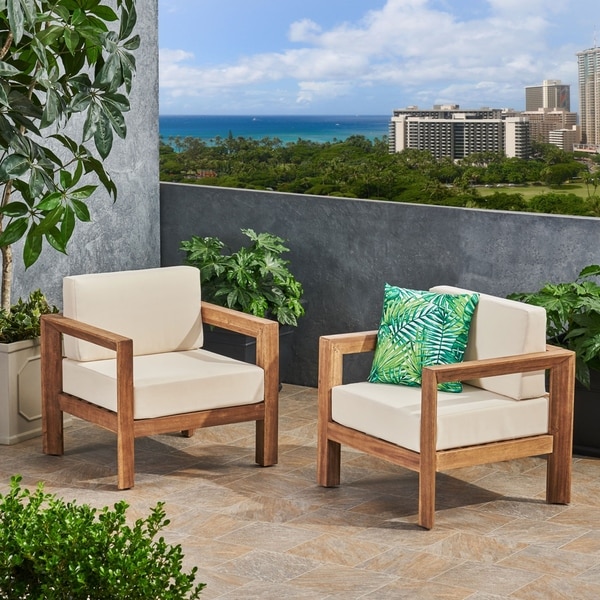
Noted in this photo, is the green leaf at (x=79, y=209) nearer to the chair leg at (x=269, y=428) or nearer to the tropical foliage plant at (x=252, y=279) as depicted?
the chair leg at (x=269, y=428)

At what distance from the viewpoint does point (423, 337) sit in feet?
14.7

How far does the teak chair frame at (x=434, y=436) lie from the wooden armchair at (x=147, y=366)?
356 mm

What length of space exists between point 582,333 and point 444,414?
1.04m

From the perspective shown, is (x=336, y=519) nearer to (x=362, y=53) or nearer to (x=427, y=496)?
(x=427, y=496)

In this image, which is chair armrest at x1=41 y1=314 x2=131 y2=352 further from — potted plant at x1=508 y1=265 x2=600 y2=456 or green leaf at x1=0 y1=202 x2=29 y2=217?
potted plant at x1=508 y1=265 x2=600 y2=456

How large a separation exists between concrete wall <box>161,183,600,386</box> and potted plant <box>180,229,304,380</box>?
0.58 feet

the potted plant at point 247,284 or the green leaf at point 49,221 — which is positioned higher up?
the green leaf at point 49,221

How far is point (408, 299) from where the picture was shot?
4.58m

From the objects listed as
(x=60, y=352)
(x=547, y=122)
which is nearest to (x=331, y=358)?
(x=60, y=352)

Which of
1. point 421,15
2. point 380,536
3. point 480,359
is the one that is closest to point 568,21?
point 421,15

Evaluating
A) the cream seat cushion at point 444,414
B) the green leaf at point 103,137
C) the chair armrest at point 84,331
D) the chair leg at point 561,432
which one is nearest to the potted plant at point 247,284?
the chair armrest at point 84,331

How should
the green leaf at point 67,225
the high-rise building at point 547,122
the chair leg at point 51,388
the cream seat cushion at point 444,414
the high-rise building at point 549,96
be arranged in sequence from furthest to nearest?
the high-rise building at point 549,96 < the high-rise building at point 547,122 < the chair leg at point 51,388 < the cream seat cushion at point 444,414 < the green leaf at point 67,225

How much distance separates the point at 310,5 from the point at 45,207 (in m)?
4.52

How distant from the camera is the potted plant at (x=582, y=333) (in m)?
4.78
